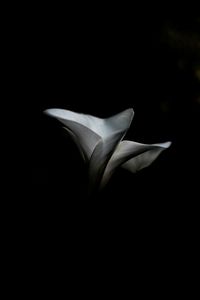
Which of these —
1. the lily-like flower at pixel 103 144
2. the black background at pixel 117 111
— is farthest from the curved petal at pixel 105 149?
the black background at pixel 117 111

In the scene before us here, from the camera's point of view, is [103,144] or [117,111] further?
[117,111]

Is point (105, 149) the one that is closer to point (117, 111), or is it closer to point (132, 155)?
point (132, 155)

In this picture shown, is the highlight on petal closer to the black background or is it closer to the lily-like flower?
the lily-like flower

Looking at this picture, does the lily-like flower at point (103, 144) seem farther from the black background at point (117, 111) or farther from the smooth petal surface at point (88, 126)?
the black background at point (117, 111)

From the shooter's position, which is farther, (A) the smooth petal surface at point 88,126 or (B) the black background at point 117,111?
(B) the black background at point 117,111

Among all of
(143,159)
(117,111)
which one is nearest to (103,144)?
(143,159)

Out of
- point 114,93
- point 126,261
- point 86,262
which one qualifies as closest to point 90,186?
point 86,262
